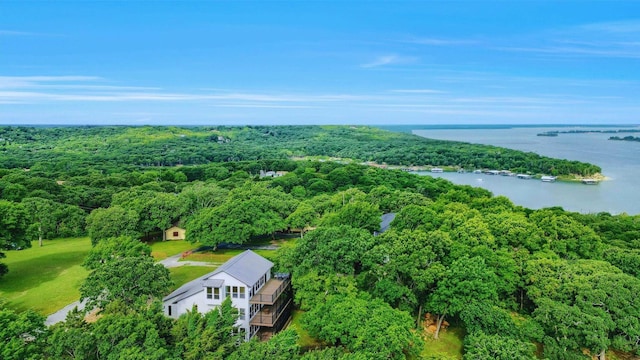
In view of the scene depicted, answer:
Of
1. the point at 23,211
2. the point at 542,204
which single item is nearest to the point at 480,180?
the point at 542,204

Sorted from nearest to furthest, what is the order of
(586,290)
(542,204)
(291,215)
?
(586,290), (291,215), (542,204)

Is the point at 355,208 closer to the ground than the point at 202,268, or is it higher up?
higher up

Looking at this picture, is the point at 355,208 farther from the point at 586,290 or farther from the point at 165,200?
the point at 165,200

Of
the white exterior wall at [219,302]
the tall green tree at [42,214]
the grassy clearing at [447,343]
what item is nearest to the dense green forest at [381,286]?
the tall green tree at [42,214]

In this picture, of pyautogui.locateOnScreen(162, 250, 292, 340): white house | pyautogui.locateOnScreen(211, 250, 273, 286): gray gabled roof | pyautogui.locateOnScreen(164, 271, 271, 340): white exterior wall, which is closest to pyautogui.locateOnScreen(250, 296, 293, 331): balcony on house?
pyautogui.locateOnScreen(162, 250, 292, 340): white house

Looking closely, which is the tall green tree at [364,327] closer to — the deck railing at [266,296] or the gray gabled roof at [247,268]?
the deck railing at [266,296]

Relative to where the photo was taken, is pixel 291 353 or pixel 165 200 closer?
pixel 291 353

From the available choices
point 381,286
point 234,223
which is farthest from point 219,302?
point 234,223
